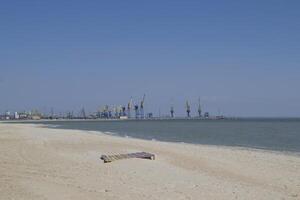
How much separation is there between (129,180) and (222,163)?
7790 mm

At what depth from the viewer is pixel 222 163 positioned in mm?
21078

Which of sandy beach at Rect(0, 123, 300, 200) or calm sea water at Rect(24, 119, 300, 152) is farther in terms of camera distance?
calm sea water at Rect(24, 119, 300, 152)

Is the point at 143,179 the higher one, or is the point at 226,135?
the point at 143,179

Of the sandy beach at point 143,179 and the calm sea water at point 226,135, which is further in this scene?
the calm sea water at point 226,135

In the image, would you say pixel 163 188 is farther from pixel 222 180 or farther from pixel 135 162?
pixel 135 162

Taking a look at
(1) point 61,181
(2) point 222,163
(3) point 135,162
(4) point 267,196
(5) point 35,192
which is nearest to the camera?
(5) point 35,192

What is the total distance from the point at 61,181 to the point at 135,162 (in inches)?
224

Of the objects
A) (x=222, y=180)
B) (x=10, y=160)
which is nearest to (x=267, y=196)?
(x=222, y=180)

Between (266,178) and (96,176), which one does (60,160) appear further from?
(266,178)

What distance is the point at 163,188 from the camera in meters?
13.2

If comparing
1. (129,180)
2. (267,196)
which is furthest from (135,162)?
(267,196)

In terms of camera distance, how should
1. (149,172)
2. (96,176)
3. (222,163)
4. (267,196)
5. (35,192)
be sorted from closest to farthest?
(35,192), (267,196), (96,176), (149,172), (222,163)

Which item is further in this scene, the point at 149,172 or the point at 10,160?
the point at 10,160

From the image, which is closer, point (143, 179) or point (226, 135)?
point (143, 179)
